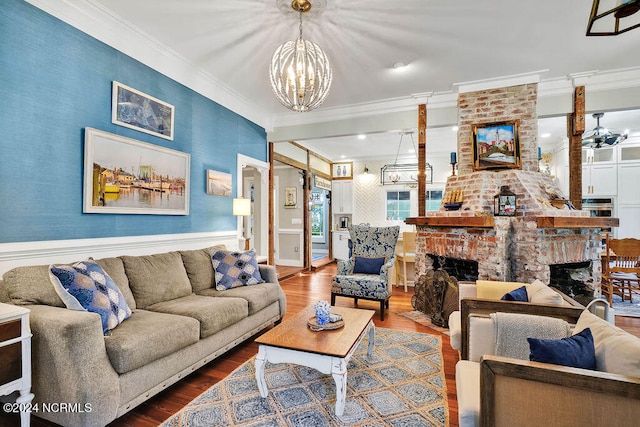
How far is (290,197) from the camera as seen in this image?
7434 mm

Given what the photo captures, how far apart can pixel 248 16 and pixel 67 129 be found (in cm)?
176

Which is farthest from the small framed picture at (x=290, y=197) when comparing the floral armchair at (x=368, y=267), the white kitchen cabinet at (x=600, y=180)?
the white kitchen cabinet at (x=600, y=180)

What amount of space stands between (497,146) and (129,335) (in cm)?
425

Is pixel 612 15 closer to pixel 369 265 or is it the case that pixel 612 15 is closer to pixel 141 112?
pixel 369 265

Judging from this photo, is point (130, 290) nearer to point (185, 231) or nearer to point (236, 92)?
point (185, 231)

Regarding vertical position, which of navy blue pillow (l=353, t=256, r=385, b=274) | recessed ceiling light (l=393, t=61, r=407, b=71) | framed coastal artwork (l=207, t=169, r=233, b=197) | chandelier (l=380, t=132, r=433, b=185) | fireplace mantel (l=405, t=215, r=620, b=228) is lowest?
navy blue pillow (l=353, t=256, r=385, b=274)

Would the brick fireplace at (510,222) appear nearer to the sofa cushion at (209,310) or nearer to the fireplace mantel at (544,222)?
the fireplace mantel at (544,222)

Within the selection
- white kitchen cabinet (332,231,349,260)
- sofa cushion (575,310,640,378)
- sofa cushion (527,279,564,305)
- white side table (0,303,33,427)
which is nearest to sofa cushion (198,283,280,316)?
white side table (0,303,33,427)

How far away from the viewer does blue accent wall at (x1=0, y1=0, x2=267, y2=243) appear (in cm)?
216

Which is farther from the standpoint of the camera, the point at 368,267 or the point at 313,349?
the point at 368,267

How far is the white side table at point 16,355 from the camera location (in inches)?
60.3

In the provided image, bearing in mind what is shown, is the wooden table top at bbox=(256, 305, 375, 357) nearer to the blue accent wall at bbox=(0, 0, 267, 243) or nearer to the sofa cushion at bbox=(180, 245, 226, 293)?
the sofa cushion at bbox=(180, 245, 226, 293)

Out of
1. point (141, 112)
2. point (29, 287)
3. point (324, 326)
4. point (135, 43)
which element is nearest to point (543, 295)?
point (324, 326)

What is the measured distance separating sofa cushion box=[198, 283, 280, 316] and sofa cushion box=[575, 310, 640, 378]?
→ 98.4 inches
